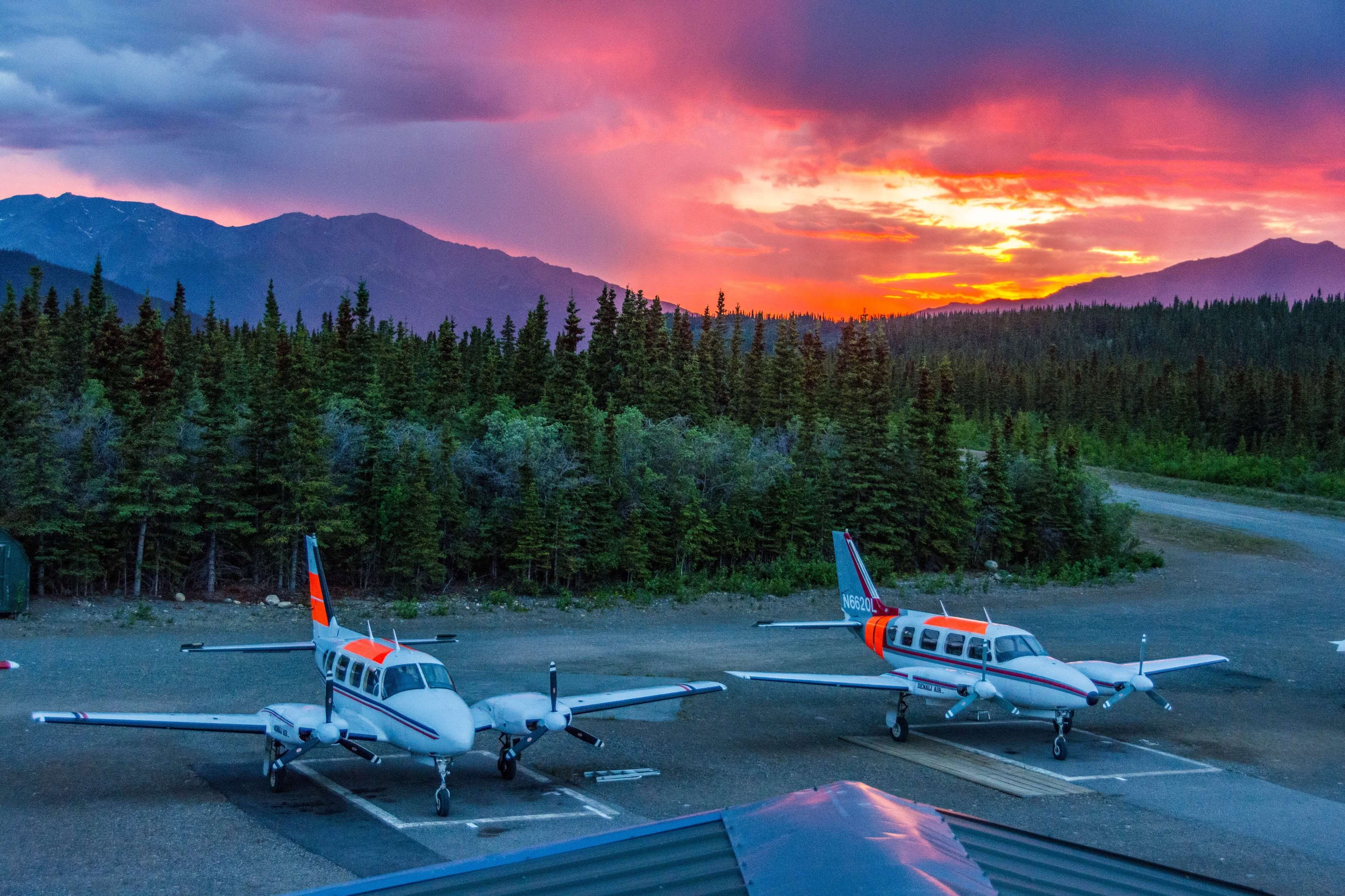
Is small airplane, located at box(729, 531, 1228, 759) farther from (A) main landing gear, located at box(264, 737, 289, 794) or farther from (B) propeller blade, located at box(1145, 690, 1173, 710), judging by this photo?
(A) main landing gear, located at box(264, 737, 289, 794)

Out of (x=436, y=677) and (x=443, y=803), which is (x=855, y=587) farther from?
(x=443, y=803)

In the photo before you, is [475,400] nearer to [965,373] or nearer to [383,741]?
[383,741]

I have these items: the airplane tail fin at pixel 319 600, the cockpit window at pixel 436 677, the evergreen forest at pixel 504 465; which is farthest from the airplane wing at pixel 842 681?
the evergreen forest at pixel 504 465

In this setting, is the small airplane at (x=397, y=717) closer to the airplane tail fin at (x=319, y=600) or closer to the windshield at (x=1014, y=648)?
the airplane tail fin at (x=319, y=600)

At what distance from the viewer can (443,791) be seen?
507 inches

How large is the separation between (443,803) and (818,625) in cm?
890

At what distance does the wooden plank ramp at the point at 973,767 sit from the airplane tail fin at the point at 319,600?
32.0 feet

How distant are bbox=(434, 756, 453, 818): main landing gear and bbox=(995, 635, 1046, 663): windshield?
967 cm

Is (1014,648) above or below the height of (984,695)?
above

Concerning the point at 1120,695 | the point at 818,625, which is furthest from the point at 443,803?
the point at 1120,695

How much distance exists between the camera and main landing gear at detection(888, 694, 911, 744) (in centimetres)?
1711

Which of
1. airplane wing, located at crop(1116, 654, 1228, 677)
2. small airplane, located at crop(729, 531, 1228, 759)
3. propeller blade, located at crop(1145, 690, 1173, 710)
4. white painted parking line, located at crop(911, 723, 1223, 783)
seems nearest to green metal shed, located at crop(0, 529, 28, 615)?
small airplane, located at crop(729, 531, 1228, 759)

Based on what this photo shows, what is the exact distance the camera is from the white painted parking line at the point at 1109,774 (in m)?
15.3

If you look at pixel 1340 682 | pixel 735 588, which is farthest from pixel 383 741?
pixel 1340 682
